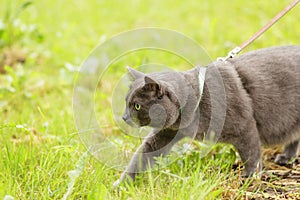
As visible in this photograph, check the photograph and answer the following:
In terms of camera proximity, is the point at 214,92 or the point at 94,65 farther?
the point at 94,65

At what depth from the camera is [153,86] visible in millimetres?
2250

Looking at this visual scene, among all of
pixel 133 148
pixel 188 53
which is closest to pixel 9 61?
pixel 188 53

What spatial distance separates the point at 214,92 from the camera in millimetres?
2443

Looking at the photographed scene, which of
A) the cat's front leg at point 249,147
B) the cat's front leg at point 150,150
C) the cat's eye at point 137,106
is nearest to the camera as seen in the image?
the cat's eye at point 137,106

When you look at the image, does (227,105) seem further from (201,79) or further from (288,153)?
(288,153)

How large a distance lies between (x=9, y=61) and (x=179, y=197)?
105 inches

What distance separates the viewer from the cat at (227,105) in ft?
7.63

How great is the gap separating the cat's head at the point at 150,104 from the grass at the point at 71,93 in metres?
0.27

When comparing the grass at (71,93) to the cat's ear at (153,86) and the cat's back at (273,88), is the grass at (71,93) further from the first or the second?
the cat's ear at (153,86)

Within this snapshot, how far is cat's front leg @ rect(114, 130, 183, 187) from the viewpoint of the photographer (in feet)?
8.40

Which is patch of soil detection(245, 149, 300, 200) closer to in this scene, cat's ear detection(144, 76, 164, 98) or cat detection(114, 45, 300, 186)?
cat detection(114, 45, 300, 186)

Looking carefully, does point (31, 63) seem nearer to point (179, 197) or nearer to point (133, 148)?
point (133, 148)

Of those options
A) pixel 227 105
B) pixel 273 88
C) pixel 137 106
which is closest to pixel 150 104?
pixel 137 106

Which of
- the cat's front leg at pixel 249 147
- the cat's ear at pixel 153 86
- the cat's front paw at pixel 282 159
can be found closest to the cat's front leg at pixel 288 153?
the cat's front paw at pixel 282 159
